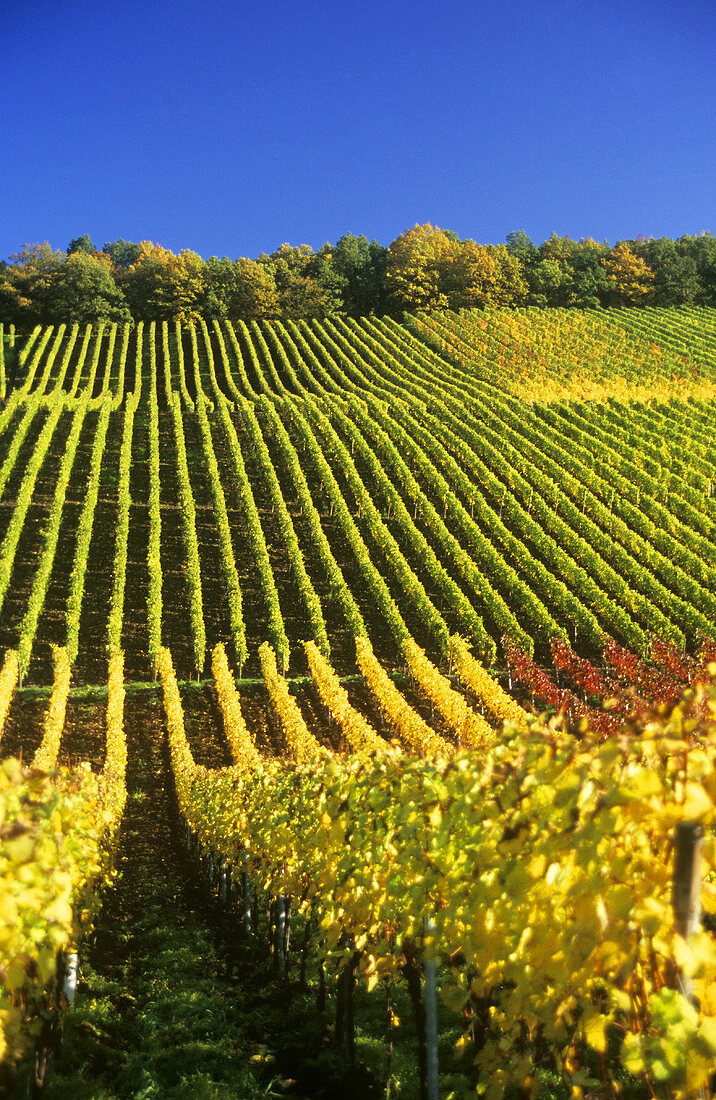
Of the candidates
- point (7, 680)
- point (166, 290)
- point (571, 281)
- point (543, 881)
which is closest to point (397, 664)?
point (7, 680)

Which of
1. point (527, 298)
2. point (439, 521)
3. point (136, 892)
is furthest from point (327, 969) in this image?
point (527, 298)

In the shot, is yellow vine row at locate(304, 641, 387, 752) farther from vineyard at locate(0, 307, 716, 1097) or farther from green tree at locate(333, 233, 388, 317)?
green tree at locate(333, 233, 388, 317)

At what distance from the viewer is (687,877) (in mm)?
1688

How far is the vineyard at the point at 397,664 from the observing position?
7.27 feet

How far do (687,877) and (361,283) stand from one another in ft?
280

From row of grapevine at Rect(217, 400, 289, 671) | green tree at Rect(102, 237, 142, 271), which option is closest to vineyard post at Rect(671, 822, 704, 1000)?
row of grapevine at Rect(217, 400, 289, 671)

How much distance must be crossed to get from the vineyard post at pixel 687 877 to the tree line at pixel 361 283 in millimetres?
76704

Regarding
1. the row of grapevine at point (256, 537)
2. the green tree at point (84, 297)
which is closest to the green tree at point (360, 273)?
the green tree at point (84, 297)

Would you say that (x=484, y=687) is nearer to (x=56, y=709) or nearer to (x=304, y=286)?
(x=56, y=709)

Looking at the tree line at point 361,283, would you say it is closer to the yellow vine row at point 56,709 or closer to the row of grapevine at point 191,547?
the row of grapevine at point 191,547

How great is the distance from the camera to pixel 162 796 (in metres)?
16.6

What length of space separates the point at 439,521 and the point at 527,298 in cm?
5587

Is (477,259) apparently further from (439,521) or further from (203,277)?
(439,521)

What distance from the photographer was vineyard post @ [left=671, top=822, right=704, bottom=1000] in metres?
1.67
